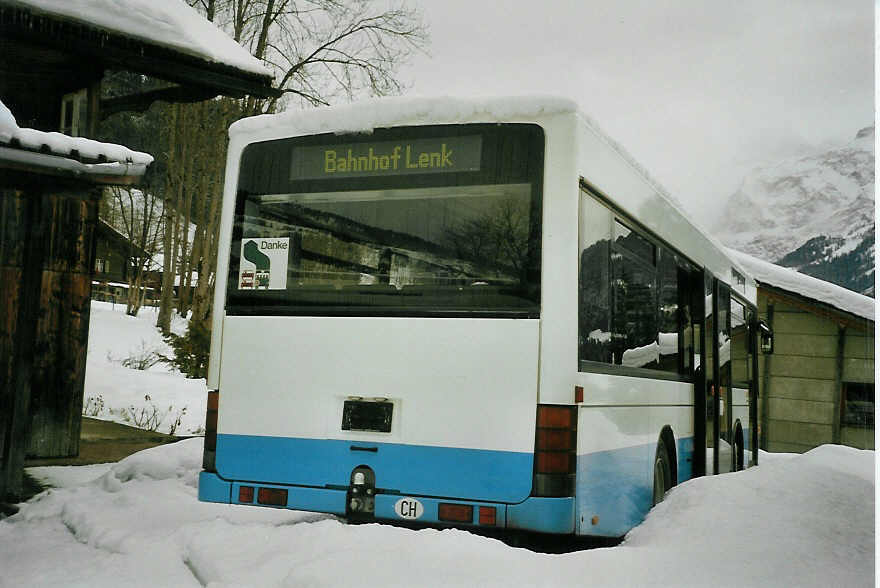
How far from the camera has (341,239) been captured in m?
5.18

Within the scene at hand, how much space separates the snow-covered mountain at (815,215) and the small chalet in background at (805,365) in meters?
4.47

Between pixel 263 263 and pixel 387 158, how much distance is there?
0.97 meters

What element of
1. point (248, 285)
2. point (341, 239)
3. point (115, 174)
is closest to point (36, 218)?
point (115, 174)

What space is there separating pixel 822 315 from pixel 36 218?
11.3 metres

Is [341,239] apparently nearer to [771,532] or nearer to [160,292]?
[771,532]

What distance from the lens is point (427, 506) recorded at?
4898mm

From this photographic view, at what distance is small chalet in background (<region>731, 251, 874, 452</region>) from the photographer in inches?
521

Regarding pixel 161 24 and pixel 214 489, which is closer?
pixel 214 489

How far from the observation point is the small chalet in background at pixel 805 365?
43.4 feet

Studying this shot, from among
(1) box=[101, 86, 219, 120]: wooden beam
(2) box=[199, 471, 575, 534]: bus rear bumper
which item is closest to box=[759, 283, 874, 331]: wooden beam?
(1) box=[101, 86, 219, 120]: wooden beam

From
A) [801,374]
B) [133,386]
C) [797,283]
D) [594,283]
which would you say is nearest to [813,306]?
[797,283]

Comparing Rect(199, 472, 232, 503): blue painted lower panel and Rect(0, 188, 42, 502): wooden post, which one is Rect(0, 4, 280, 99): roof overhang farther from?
Rect(199, 472, 232, 503): blue painted lower panel

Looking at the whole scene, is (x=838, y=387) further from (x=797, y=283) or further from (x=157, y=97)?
(x=157, y=97)

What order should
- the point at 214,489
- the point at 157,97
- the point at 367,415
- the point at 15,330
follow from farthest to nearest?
the point at 157,97 → the point at 15,330 → the point at 214,489 → the point at 367,415
